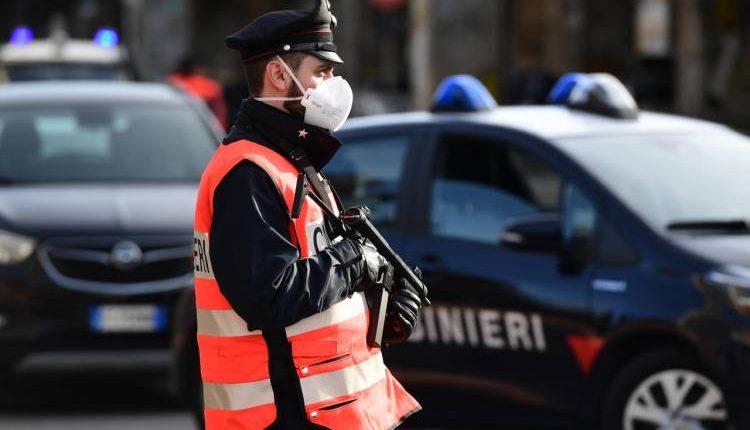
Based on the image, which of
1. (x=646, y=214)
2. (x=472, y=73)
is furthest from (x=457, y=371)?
(x=472, y=73)

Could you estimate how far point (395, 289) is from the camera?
13.8 ft

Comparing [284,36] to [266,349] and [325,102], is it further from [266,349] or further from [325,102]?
[266,349]

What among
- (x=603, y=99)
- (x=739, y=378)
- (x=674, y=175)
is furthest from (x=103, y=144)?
(x=739, y=378)

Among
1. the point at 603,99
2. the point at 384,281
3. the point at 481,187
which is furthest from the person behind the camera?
the point at 603,99

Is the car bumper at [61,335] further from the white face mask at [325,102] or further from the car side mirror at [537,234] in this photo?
the white face mask at [325,102]

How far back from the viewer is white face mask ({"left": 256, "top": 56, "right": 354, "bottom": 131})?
4023 mm

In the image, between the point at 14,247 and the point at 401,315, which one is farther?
the point at 14,247

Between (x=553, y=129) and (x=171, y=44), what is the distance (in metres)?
29.6

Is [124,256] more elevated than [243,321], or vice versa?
[243,321]

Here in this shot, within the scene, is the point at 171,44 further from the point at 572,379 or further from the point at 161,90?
the point at 572,379

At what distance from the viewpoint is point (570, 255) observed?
6996 millimetres

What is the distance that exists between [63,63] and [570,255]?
33.6 ft

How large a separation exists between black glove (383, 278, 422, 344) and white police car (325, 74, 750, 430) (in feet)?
8.70

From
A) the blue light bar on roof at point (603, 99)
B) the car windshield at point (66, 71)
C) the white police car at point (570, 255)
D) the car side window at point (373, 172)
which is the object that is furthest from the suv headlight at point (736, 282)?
the car windshield at point (66, 71)
